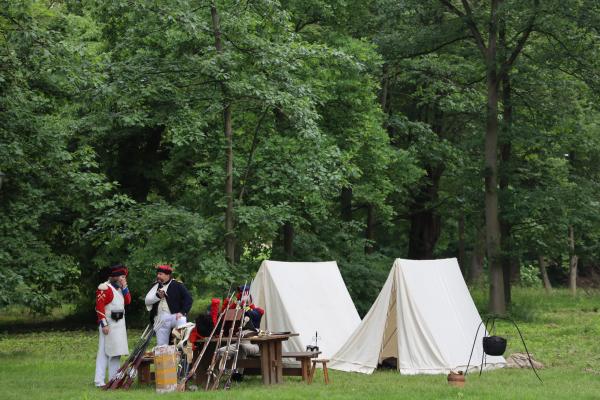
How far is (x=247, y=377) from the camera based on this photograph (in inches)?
521

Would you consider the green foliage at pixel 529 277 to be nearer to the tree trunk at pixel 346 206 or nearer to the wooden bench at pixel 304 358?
the tree trunk at pixel 346 206

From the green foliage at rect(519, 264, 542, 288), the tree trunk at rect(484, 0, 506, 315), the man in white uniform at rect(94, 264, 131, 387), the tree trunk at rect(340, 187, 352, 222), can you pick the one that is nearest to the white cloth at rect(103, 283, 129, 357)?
the man in white uniform at rect(94, 264, 131, 387)

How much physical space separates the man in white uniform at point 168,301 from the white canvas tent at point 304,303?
109 inches

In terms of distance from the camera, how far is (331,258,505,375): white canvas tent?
45.7 feet

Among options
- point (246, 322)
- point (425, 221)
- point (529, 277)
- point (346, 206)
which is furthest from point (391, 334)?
point (529, 277)

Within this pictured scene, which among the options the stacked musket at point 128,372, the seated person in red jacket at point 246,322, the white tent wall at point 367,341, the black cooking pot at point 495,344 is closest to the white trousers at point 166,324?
the stacked musket at point 128,372

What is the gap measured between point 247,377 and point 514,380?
3.57 metres

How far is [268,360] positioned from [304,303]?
3082 millimetres

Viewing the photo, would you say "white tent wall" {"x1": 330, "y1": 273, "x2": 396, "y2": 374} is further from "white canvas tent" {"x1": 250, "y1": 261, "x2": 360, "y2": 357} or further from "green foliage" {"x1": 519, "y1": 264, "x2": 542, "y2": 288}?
"green foliage" {"x1": 519, "y1": 264, "x2": 542, "y2": 288}

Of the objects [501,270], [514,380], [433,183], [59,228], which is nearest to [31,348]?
[59,228]

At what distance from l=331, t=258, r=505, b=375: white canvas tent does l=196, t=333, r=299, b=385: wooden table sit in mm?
2063

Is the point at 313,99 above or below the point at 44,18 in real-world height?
below

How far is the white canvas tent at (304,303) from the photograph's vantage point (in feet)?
48.1

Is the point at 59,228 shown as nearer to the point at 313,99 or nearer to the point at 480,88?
the point at 313,99
